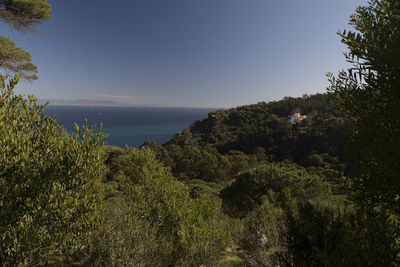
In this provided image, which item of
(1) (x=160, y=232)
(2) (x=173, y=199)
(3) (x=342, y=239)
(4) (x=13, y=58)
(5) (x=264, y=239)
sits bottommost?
(5) (x=264, y=239)

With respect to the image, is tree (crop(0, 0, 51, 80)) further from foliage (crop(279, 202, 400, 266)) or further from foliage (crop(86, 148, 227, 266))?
foliage (crop(279, 202, 400, 266))

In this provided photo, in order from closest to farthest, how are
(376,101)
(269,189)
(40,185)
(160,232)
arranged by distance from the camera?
(376,101), (40,185), (160,232), (269,189)

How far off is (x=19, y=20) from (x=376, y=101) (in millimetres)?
18484

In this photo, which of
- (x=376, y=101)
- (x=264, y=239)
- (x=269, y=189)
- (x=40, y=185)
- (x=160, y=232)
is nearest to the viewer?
(x=376, y=101)

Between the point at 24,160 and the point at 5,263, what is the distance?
2.94 meters

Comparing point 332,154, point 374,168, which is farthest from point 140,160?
point 332,154

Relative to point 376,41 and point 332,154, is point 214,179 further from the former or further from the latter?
point 332,154

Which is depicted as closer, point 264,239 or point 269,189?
point 264,239

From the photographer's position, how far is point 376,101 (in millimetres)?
4688

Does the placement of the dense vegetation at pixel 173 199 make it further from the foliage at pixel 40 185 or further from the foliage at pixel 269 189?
the foliage at pixel 269 189

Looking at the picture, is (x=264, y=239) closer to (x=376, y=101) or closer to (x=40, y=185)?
(x=376, y=101)

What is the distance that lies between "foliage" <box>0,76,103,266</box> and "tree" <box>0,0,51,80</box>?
630 cm

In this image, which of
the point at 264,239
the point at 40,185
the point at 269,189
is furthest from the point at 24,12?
the point at 269,189

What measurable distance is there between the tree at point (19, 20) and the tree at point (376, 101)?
16.0 meters
